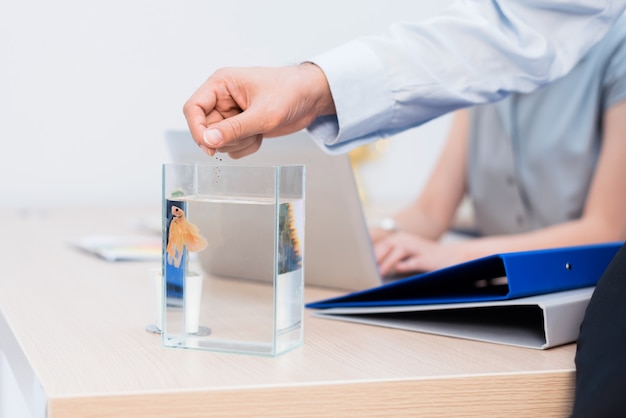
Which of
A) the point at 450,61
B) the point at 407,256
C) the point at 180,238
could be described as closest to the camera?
the point at 180,238

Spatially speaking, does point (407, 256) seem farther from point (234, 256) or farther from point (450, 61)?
point (234, 256)

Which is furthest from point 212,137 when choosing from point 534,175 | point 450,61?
point 534,175

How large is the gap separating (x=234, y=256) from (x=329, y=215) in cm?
27

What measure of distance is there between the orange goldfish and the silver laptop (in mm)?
206

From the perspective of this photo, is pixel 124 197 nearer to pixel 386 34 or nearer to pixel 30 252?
pixel 30 252

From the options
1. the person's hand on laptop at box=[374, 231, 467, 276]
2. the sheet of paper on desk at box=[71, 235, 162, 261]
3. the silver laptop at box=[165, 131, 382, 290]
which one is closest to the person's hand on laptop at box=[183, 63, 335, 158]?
the silver laptop at box=[165, 131, 382, 290]

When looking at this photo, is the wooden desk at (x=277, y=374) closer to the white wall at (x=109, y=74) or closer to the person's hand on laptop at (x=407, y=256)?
the person's hand on laptop at (x=407, y=256)

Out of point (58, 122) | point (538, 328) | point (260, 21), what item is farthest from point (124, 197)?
point (538, 328)

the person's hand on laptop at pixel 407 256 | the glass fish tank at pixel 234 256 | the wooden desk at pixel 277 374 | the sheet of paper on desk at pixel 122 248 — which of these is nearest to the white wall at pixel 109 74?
the sheet of paper on desk at pixel 122 248

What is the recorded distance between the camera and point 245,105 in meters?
0.84

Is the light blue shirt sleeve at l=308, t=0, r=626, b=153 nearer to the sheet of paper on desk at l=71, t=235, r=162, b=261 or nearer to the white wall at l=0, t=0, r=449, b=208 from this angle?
the sheet of paper on desk at l=71, t=235, r=162, b=261

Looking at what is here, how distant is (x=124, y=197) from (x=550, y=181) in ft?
3.81

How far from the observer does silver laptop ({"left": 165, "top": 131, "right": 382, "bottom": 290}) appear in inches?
39.8

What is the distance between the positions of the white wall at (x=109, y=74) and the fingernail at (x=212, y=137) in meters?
1.52
